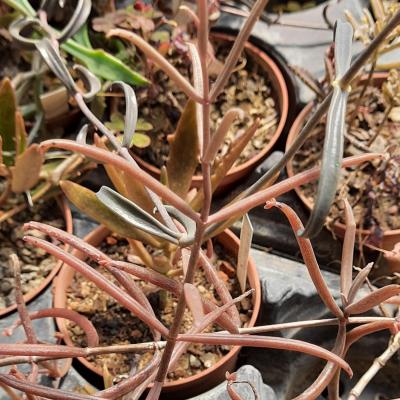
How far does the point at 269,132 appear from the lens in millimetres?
1216

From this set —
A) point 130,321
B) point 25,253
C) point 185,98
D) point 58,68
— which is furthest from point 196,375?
point 185,98

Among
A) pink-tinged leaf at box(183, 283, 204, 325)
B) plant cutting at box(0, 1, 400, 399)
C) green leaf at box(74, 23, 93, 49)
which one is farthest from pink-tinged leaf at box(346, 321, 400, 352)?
green leaf at box(74, 23, 93, 49)

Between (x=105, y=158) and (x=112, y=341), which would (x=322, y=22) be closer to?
(x=112, y=341)

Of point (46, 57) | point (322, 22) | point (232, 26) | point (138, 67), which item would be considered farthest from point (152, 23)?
point (322, 22)

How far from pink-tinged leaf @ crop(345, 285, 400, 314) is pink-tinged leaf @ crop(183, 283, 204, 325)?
212mm

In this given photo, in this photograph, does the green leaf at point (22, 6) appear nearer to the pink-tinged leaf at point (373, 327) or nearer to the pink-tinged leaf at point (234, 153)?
the pink-tinged leaf at point (234, 153)

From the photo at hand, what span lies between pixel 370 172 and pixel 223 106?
13.2 inches

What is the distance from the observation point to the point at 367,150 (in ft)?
3.57

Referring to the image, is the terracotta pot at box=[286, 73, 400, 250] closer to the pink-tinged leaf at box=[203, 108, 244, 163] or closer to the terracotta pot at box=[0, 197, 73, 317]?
the terracotta pot at box=[0, 197, 73, 317]

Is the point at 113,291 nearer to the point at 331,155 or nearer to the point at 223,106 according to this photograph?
the point at 331,155

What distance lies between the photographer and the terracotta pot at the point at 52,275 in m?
0.93

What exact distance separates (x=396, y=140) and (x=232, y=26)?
450 millimetres

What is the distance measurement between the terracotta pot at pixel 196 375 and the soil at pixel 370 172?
0.73ft

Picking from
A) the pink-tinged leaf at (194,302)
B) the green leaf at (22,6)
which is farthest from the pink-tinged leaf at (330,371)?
the green leaf at (22,6)
